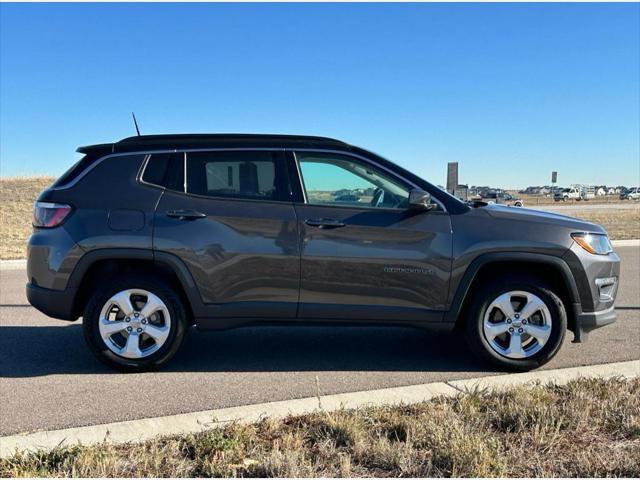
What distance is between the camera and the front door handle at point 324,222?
175 inches

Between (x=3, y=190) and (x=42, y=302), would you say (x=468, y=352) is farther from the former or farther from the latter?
(x=3, y=190)

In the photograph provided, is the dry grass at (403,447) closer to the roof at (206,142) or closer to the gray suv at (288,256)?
the gray suv at (288,256)

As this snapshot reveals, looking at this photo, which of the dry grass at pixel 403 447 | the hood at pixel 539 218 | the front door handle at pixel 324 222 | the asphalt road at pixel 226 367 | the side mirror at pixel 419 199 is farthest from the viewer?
the hood at pixel 539 218

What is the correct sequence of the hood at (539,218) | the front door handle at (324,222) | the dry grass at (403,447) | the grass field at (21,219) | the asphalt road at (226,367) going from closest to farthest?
the dry grass at (403,447), the asphalt road at (226,367), the front door handle at (324,222), the hood at (539,218), the grass field at (21,219)

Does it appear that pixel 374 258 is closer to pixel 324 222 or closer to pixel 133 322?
pixel 324 222

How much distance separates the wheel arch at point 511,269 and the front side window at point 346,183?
78cm

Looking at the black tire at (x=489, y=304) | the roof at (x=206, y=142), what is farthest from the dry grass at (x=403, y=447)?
the roof at (x=206, y=142)

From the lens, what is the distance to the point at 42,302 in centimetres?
455

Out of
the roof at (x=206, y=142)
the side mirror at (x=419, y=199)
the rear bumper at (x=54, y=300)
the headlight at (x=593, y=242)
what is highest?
the roof at (x=206, y=142)

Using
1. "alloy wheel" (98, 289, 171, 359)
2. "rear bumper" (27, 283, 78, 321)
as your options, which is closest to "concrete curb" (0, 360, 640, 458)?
"alloy wheel" (98, 289, 171, 359)

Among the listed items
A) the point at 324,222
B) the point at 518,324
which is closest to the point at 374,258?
the point at 324,222

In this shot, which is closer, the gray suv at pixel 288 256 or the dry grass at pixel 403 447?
the dry grass at pixel 403 447

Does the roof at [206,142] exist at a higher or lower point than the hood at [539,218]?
higher

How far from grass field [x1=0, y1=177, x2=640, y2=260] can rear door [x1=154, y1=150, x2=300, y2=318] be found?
9542 mm
